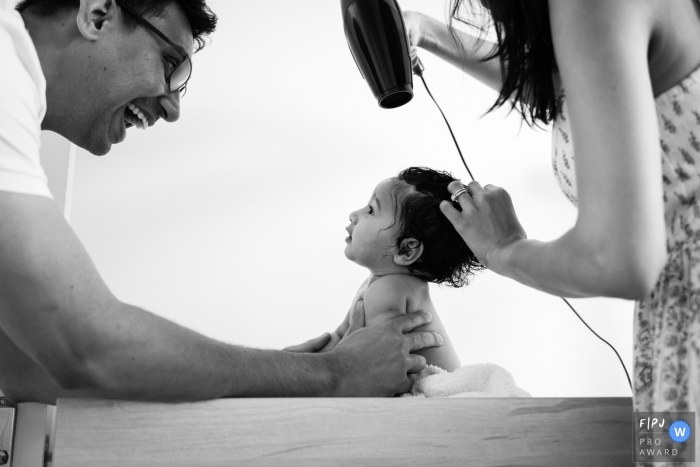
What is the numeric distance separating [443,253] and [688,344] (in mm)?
761

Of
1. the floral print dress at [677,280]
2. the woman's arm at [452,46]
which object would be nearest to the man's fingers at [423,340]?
the floral print dress at [677,280]

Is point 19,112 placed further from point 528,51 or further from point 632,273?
point 632,273

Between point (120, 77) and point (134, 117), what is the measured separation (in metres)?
0.17

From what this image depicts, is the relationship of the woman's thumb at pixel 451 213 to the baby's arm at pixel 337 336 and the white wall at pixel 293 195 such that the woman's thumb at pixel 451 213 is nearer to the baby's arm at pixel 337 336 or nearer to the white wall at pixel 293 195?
the baby's arm at pixel 337 336

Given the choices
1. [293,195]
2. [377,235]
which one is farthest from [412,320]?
[293,195]

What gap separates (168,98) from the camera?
1361 mm

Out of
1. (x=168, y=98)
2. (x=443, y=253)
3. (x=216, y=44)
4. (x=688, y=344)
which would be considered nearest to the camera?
(x=688, y=344)

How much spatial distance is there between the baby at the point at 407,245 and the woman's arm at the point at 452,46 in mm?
269

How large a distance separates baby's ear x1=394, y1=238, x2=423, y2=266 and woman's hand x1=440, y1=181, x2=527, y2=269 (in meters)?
0.47

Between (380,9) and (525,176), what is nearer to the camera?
(380,9)

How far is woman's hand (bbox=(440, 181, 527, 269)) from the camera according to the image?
890mm

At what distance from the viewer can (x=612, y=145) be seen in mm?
646

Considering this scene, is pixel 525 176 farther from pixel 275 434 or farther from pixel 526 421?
pixel 275 434

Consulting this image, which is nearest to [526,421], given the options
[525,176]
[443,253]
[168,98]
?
[443,253]
